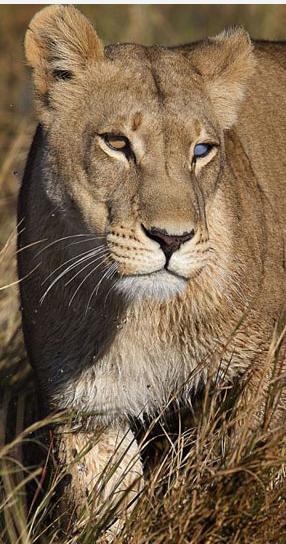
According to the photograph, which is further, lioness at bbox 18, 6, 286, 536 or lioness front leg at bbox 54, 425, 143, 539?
lioness front leg at bbox 54, 425, 143, 539

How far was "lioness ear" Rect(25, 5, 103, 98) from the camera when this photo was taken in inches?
157

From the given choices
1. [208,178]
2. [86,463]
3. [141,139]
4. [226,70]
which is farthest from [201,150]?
[86,463]

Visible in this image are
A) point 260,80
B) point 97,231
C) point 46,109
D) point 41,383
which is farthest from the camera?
point 260,80

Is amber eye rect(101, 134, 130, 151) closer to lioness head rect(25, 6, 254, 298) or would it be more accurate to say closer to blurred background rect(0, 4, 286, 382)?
lioness head rect(25, 6, 254, 298)

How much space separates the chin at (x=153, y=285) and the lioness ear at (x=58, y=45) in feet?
2.39

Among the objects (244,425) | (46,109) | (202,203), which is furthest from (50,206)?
(244,425)

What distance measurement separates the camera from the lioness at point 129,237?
12.3ft

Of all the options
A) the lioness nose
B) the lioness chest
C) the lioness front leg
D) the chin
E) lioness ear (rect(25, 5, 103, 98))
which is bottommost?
the lioness front leg

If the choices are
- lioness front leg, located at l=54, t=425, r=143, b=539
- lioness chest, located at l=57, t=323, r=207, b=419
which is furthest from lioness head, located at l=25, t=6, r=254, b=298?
lioness front leg, located at l=54, t=425, r=143, b=539

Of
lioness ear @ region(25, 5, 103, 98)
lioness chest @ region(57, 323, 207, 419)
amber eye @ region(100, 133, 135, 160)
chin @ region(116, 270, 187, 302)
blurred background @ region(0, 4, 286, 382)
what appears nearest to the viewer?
chin @ region(116, 270, 187, 302)

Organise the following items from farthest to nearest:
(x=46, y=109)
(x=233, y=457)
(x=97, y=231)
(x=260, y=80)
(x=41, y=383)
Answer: (x=260, y=80) → (x=41, y=383) → (x=46, y=109) → (x=97, y=231) → (x=233, y=457)

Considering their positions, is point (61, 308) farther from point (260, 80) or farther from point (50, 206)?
point (260, 80)

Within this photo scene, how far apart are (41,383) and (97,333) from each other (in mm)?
279

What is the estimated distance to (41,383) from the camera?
4.38 m
